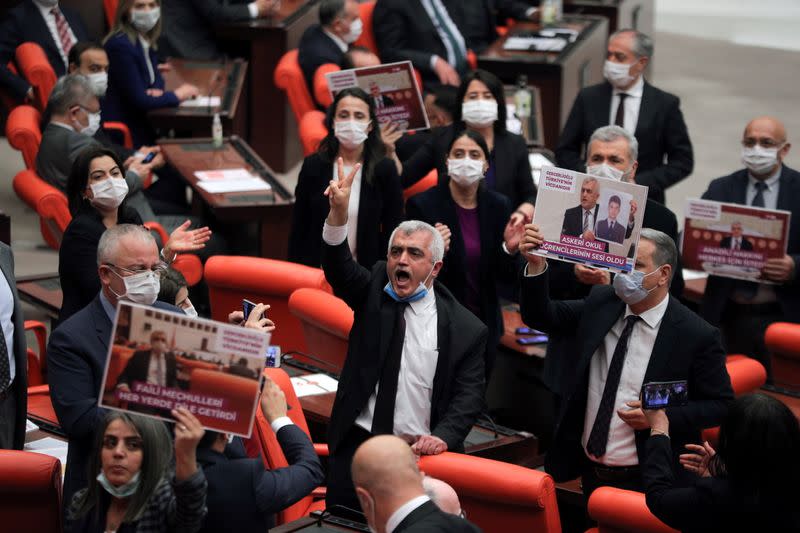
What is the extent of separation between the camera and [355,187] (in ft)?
21.5

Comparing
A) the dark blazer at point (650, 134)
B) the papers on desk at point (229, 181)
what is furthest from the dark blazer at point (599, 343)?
the papers on desk at point (229, 181)

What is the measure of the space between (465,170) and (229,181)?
217 cm

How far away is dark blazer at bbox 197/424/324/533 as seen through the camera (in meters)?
3.78

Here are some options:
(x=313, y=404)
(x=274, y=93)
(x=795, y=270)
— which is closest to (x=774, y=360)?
(x=795, y=270)

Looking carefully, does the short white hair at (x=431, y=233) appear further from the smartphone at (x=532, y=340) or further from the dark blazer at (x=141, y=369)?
the smartphone at (x=532, y=340)

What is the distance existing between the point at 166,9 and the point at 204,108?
5.18 ft

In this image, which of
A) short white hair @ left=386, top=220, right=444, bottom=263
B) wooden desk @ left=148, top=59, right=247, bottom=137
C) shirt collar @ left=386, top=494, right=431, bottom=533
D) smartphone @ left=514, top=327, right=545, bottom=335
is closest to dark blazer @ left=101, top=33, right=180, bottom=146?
wooden desk @ left=148, top=59, right=247, bottom=137

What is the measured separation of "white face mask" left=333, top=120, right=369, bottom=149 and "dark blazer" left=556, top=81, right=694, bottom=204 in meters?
1.27

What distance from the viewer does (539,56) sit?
34.1ft

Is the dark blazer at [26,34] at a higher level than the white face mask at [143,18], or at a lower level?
lower

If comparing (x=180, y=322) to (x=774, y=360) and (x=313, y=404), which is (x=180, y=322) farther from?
(x=774, y=360)

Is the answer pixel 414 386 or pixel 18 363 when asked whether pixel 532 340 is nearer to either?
pixel 414 386

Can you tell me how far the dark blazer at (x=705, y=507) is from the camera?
3.82 meters

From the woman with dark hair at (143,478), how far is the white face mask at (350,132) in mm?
3029
